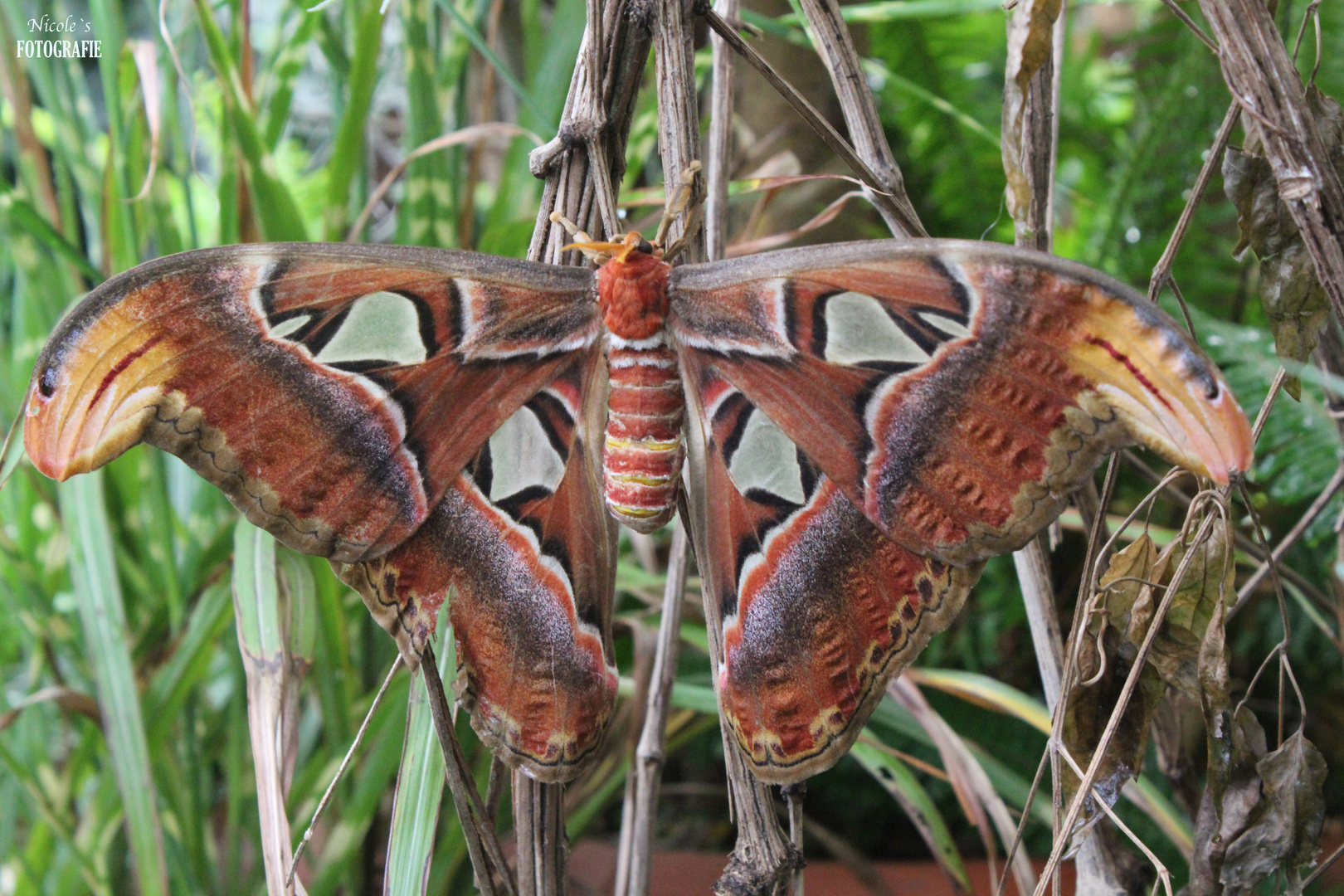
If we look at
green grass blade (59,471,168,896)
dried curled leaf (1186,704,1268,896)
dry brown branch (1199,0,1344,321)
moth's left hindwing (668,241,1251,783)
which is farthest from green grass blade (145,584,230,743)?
dry brown branch (1199,0,1344,321)

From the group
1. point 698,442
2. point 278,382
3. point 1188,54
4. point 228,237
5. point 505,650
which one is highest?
point 1188,54

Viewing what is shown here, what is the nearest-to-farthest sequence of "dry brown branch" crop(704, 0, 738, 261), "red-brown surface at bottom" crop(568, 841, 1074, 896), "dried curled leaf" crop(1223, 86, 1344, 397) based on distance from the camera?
"dried curled leaf" crop(1223, 86, 1344, 397) → "dry brown branch" crop(704, 0, 738, 261) → "red-brown surface at bottom" crop(568, 841, 1074, 896)

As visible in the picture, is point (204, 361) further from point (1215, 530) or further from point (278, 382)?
point (1215, 530)

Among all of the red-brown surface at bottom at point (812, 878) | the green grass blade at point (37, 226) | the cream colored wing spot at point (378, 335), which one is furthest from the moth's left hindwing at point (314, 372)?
the red-brown surface at bottom at point (812, 878)

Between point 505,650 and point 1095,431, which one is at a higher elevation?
point 1095,431

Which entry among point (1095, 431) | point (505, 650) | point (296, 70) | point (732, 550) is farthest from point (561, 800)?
point (296, 70)

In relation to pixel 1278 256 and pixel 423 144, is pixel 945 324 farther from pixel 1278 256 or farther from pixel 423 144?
pixel 423 144

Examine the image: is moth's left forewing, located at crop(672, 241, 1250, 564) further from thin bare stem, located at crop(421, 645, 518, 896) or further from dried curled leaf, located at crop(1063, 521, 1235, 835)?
thin bare stem, located at crop(421, 645, 518, 896)
